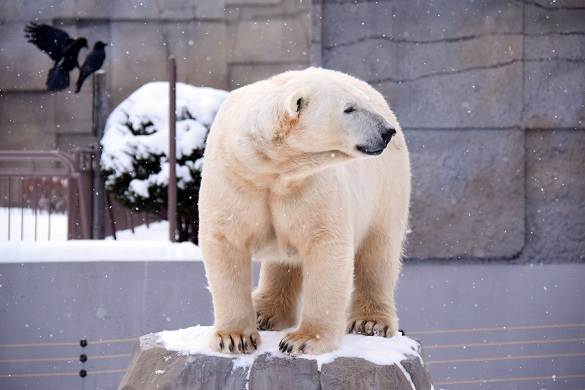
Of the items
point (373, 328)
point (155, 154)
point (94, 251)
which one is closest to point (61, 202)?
point (155, 154)

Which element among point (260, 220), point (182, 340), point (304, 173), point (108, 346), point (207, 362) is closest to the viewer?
point (304, 173)

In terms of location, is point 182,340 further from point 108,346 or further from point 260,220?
point 108,346

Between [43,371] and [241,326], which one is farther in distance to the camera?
[43,371]

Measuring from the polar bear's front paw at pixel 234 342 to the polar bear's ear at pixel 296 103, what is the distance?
0.61 meters

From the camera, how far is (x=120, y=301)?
4.33 m

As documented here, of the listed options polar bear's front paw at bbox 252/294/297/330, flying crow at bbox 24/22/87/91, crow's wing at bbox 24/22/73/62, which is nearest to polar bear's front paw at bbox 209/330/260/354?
polar bear's front paw at bbox 252/294/297/330

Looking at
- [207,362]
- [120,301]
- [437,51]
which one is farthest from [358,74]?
[207,362]

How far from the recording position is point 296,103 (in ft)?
5.64

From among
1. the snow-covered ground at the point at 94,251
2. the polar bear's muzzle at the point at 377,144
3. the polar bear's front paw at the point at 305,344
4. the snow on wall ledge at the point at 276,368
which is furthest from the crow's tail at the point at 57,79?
the polar bear's muzzle at the point at 377,144

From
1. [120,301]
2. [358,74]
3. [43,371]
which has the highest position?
[358,74]

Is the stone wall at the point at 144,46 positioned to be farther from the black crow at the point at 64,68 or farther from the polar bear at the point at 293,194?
the polar bear at the point at 293,194

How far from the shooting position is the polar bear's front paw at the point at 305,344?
6.33ft

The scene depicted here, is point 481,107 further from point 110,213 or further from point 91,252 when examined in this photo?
point 110,213

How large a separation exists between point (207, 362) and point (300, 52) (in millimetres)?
5786
